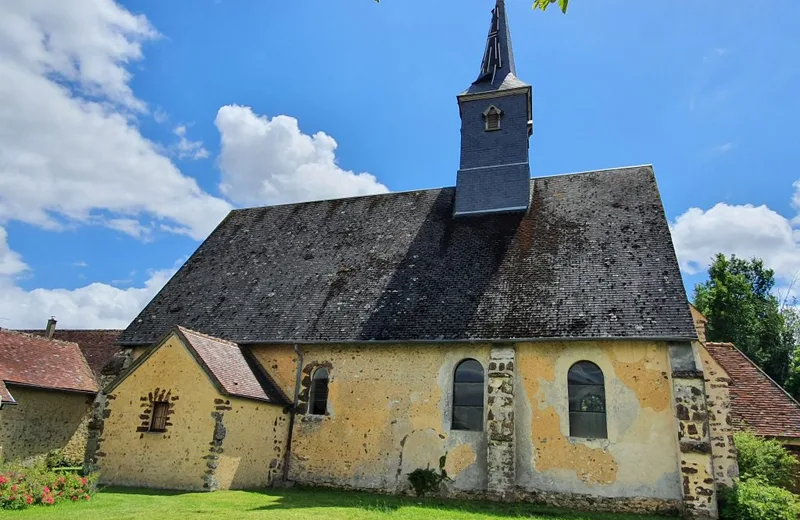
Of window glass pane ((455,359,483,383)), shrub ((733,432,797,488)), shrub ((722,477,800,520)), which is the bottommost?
shrub ((722,477,800,520))

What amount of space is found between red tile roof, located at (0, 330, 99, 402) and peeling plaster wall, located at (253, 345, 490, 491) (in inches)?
412

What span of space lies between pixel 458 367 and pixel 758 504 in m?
7.03

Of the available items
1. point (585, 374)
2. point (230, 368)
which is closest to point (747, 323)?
point (585, 374)

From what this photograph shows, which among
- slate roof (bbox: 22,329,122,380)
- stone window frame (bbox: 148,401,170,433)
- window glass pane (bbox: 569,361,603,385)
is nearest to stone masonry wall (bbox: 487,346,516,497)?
window glass pane (bbox: 569,361,603,385)

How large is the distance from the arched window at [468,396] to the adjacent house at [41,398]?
46.4 ft

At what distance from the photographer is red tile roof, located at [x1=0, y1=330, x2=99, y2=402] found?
741 inches

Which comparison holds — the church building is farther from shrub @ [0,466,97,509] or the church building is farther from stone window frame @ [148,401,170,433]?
shrub @ [0,466,97,509]

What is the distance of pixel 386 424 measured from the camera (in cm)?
1435

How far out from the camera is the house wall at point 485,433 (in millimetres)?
12281

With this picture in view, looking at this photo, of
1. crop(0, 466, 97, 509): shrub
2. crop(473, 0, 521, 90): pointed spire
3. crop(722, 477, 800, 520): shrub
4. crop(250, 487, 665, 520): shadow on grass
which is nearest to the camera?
crop(0, 466, 97, 509): shrub

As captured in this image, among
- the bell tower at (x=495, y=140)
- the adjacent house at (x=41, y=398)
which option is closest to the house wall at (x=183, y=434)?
the adjacent house at (x=41, y=398)

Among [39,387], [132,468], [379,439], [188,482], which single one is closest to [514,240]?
[379,439]

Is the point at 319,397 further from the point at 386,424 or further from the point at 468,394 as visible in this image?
the point at 468,394

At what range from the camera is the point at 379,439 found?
563 inches
